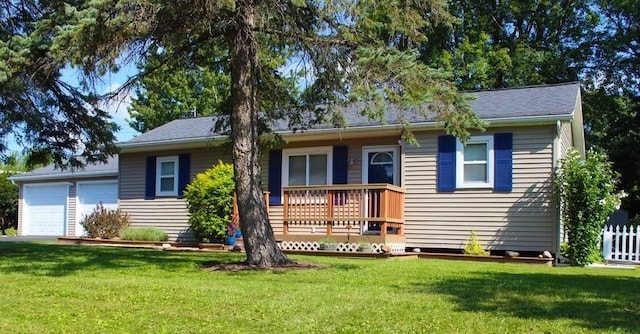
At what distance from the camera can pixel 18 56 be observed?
9773 millimetres

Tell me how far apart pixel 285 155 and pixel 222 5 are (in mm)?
8765

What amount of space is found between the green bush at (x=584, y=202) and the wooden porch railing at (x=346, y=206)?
11.5ft

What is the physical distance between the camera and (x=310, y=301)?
6.55 meters

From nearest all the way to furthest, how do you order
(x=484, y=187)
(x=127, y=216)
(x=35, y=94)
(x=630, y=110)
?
(x=35, y=94), (x=484, y=187), (x=127, y=216), (x=630, y=110)

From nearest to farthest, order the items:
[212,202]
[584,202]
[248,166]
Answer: [248,166], [584,202], [212,202]

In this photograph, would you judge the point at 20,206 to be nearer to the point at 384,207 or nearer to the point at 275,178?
the point at 275,178

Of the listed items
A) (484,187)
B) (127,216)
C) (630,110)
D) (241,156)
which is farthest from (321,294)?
(630,110)

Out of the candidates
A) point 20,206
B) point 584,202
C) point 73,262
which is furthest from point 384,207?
point 20,206

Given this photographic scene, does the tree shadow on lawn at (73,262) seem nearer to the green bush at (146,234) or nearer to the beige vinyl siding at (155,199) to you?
the green bush at (146,234)

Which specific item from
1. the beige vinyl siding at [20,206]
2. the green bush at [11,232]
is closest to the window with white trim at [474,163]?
the beige vinyl siding at [20,206]

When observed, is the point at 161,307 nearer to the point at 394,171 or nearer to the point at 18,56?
the point at 18,56

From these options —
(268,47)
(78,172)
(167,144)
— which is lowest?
(78,172)

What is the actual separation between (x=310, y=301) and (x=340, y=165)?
9.69 metres

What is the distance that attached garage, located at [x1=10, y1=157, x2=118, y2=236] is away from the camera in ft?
80.5
